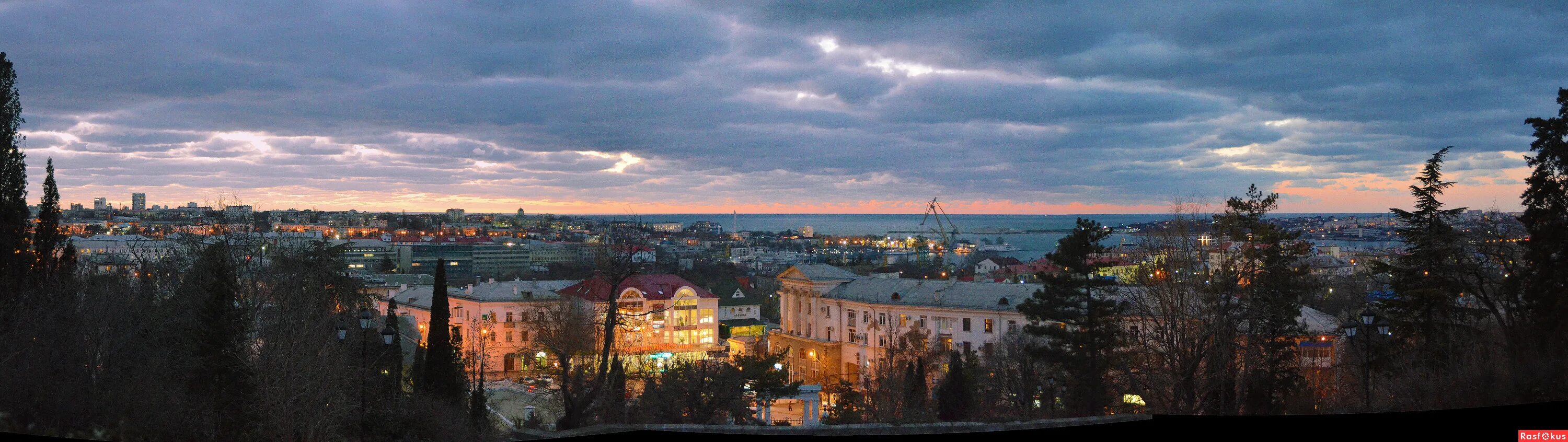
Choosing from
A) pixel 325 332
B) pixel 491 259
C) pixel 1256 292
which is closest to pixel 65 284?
pixel 325 332

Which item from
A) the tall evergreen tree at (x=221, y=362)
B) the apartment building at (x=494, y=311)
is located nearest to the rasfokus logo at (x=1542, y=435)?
the tall evergreen tree at (x=221, y=362)

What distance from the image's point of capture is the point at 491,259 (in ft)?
391

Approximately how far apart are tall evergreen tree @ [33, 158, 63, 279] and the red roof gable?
80.5 ft

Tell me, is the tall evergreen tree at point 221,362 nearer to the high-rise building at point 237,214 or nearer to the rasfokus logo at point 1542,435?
the high-rise building at point 237,214

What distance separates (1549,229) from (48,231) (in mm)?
36982

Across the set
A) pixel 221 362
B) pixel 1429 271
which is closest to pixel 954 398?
pixel 1429 271

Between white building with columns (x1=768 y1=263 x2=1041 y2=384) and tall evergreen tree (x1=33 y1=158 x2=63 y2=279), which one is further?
white building with columns (x1=768 y1=263 x2=1041 y2=384)

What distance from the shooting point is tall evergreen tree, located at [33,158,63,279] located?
2416cm

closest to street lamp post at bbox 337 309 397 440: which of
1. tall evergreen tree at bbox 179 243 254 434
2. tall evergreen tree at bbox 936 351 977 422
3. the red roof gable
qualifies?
tall evergreen tree at bbox 179 243 254 434

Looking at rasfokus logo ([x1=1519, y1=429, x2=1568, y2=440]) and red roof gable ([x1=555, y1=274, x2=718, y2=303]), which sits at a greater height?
rasfokus logo ([x1=1519, y1=429, x2=1568, y2=440])

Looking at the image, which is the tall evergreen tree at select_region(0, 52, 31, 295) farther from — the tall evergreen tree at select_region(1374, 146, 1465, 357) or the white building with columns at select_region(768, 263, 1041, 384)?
the tall evergreen tree at select_region(1374, 146, 1465, 357)

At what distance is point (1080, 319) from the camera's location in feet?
96.6

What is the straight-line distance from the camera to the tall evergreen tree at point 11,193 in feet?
73.6

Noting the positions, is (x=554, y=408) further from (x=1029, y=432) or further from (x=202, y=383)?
(x=1029, y=432)
